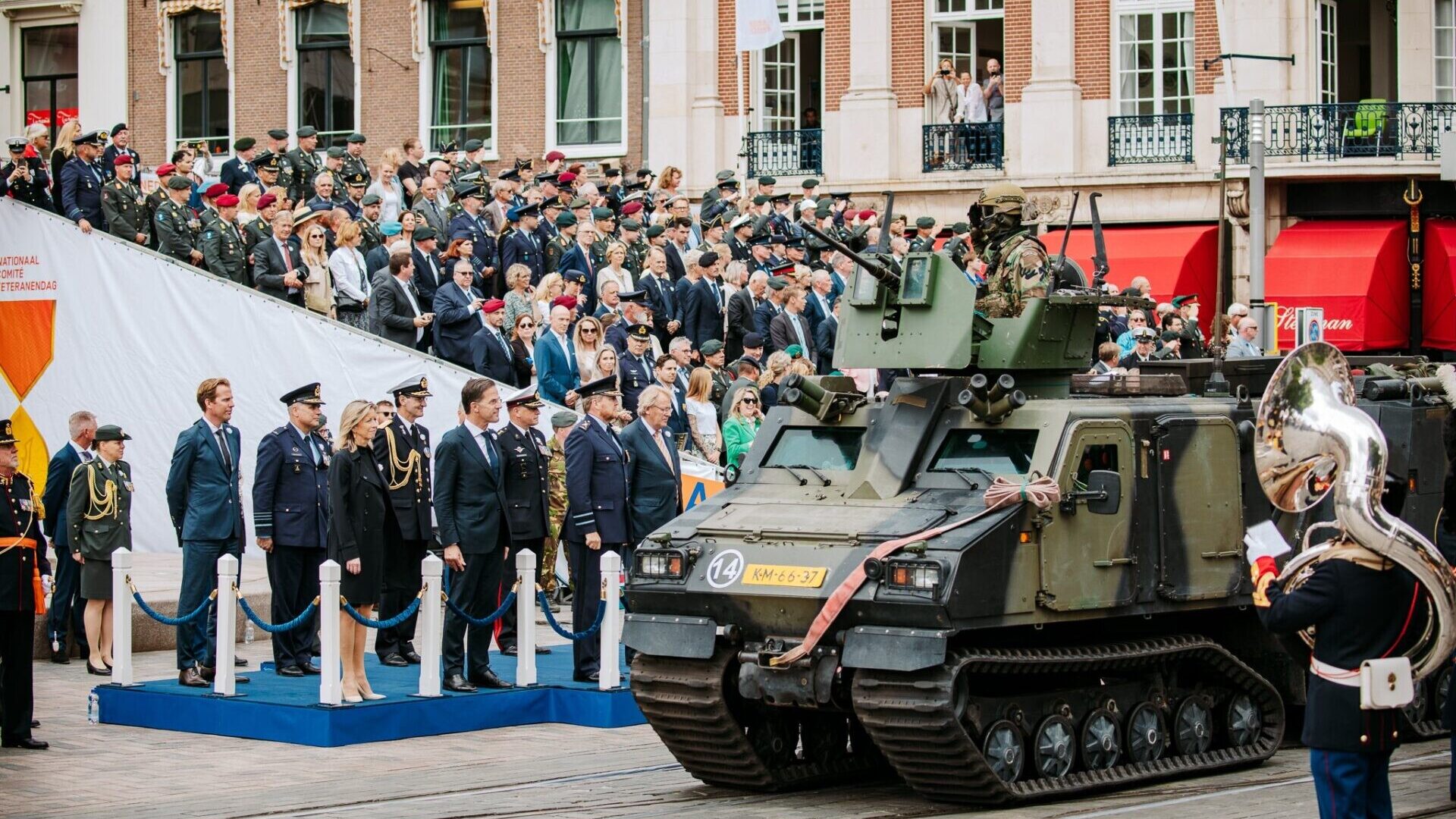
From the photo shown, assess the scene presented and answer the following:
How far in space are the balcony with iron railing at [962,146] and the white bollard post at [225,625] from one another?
23.8 m

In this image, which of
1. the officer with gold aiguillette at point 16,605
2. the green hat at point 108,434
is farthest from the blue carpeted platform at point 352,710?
the green hat at point 108,434

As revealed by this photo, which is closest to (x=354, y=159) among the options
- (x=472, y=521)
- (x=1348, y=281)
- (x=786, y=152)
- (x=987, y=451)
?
(x=472, y=521)

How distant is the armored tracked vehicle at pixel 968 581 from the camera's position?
12.9 m

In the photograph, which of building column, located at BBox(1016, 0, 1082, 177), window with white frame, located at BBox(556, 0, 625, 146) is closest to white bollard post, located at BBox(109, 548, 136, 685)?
building column, located at BBox(1016, 0, 1082, 177)

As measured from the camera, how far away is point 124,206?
2388 cm

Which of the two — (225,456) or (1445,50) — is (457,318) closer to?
(225,456)

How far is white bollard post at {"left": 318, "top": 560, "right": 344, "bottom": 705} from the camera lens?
589 inches

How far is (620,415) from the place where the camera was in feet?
57.3

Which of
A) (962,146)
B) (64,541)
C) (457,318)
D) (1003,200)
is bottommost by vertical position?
(64,541)

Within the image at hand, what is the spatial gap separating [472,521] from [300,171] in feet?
39.2

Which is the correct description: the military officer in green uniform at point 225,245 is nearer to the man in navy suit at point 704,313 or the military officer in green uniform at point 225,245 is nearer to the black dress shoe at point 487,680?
the man in navy suit at point 704,313

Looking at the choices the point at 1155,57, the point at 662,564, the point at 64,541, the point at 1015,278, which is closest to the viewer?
the point at 662,564

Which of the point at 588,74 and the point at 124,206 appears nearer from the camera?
the point at 124,206

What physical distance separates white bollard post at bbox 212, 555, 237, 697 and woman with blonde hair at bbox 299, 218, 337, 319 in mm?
7422
